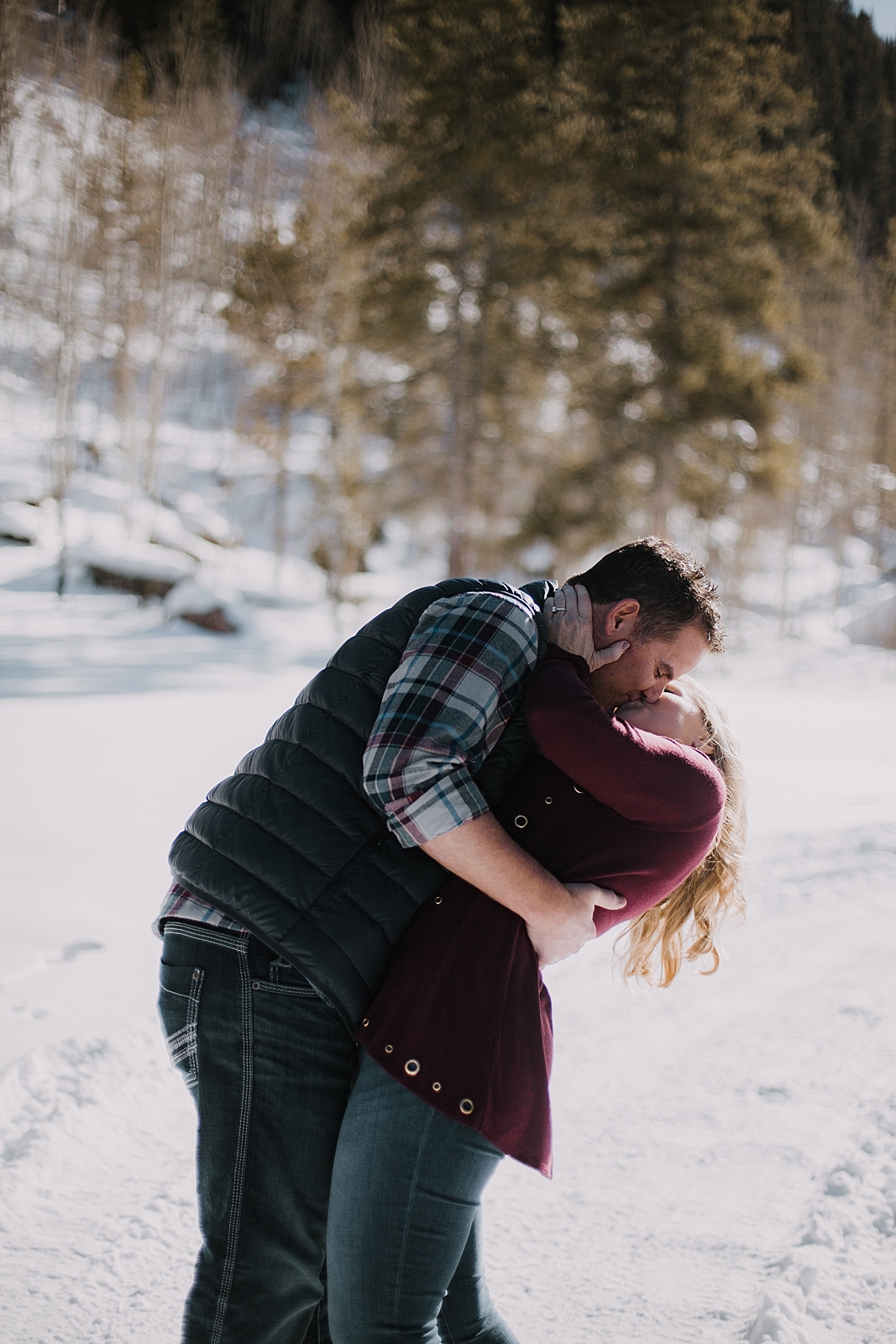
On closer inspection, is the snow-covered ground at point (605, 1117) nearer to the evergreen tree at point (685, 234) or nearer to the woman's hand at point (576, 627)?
the woman's hand at point (576, 627)

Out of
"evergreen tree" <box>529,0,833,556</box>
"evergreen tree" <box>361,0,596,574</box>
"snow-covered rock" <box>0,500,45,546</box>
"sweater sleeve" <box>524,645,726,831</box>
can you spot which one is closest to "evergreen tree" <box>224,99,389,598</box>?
"evergreen tree" <box>361,0,596,574</box>

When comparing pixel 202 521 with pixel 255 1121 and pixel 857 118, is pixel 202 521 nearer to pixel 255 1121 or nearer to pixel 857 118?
pixel 857 118

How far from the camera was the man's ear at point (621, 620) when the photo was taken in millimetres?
1476

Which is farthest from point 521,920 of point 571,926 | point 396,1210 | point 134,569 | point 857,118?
point 857,118

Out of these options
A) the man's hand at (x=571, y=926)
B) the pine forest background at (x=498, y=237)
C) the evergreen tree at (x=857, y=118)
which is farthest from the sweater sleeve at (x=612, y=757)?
the evergreen tree at (x=857, y=118)

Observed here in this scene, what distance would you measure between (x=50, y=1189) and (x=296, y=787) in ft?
5.85

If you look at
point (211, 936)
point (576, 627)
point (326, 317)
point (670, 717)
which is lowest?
point (211, 936)

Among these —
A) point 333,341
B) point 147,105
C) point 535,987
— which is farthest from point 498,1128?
point 147,105

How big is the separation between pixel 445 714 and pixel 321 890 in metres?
0.34

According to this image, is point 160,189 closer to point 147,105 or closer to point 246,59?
point 147,105

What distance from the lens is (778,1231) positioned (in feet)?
7.89

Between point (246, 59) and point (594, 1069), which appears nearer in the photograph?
point (594, 1069)

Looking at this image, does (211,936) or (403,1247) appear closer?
(403,1247)

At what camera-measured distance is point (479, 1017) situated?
4.33 ft
